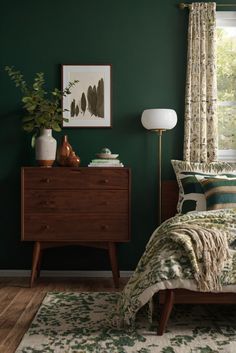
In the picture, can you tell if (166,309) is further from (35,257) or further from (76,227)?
(35,257)

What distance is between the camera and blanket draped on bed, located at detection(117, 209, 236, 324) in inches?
109

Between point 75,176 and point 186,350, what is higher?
point 75,176

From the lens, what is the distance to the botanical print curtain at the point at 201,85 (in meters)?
4.64

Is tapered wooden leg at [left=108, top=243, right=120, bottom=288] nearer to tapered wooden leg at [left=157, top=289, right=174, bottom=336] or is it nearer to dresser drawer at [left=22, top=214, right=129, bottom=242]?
dresser drawer at [left=22, top=214, right=129, bottom=242]

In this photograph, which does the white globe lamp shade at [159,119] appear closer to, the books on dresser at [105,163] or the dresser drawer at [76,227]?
the books on dresser at [105,163]

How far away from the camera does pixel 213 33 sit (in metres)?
4.66

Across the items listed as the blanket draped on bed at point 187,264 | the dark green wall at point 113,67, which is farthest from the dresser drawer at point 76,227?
the blanket draped on bed at point 187,264

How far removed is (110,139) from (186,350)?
2.51 m

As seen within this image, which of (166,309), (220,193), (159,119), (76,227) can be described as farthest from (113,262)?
(166,309)

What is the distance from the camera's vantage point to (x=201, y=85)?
4.65 m

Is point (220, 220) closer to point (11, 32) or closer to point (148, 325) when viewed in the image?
point (148, 325)

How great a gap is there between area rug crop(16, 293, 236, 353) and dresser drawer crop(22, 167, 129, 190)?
1.07 meters

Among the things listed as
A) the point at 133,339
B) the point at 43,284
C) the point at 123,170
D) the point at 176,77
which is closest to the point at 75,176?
the point at 123,170

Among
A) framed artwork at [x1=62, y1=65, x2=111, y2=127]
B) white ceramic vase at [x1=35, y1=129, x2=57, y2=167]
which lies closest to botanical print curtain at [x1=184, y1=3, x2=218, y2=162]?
framed artwork at [x1=62, y1=65, x2=111, y2=127]
